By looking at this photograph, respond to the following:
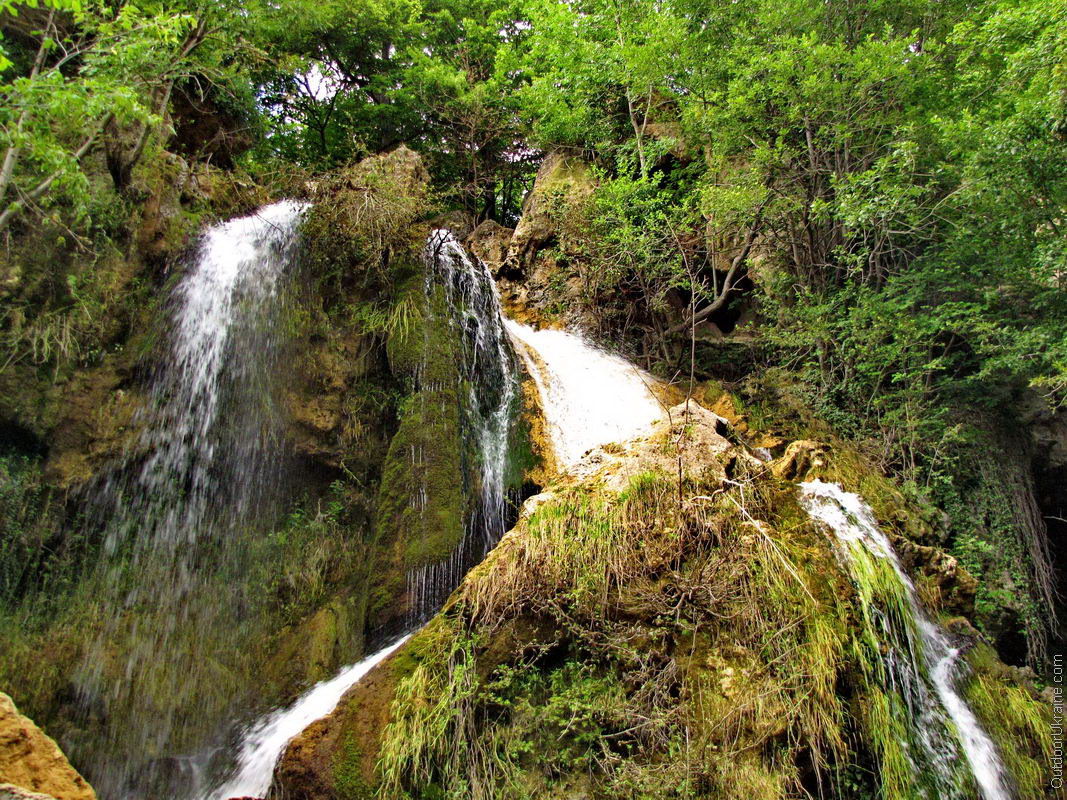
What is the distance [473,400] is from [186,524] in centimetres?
324

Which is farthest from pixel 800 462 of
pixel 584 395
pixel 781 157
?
pixel 781 157

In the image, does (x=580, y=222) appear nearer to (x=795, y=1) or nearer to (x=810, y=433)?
(x=795, y=1)

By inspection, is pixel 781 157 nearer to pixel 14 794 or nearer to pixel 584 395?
pixel 584 395

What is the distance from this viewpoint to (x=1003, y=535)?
6.52 meters

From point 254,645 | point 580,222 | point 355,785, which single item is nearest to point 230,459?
point 254,645

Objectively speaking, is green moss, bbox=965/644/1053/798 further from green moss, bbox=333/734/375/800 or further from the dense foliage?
green moss, bbox=333/734/375/800

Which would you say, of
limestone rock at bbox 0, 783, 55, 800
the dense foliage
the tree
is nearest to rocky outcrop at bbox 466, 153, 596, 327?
the dense foliage

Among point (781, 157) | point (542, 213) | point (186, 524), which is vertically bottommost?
point (186, 524)

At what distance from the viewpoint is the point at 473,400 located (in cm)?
630

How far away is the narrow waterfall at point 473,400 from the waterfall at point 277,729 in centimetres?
67

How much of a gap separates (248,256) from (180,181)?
1.50 metres

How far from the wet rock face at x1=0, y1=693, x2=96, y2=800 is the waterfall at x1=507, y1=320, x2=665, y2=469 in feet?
15.0

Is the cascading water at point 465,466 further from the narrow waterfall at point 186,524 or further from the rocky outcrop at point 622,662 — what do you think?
the narrow waterfall at point 186,524

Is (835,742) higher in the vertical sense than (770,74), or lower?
lower
